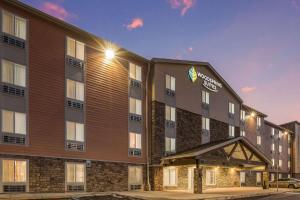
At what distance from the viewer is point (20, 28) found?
87.8 ft

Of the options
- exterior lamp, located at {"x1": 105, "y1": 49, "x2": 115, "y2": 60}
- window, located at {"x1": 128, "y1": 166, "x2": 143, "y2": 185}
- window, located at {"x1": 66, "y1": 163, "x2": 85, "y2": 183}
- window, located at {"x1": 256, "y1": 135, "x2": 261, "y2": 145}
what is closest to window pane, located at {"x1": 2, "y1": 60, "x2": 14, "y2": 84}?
window, located at {"x1": 66, "y1": 163, "x2": 85, "y2": 183}

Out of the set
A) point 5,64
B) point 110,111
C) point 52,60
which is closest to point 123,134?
point 110,111

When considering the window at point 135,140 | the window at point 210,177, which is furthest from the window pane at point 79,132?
the window at point 210,177

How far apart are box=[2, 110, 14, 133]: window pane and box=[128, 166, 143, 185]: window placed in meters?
13.0

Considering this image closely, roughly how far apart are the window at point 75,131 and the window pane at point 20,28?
7487 millimetres

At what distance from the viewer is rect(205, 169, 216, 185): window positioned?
4634cm

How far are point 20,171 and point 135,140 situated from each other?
13.0 meters

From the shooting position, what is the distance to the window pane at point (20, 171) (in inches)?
1006

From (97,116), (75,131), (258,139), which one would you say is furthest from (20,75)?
(258,139)

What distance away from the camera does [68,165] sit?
2939 cm

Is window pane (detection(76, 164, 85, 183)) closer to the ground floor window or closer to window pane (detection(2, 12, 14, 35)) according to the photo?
the ground floor window

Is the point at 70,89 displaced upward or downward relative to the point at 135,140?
upward

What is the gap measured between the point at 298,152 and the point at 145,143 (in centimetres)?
6037

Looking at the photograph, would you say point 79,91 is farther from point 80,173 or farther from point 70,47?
point 80,173
